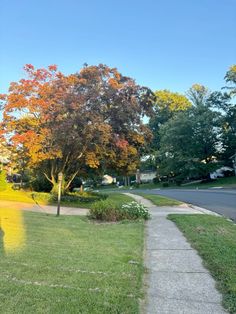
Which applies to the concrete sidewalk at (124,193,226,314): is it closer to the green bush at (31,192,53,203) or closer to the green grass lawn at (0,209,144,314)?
the green grass lawn at (0,209,144,314)

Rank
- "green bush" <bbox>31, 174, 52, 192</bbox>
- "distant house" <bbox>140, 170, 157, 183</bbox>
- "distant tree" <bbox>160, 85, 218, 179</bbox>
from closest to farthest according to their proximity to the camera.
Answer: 1. "green bush" <bbox>31, 174, 52, 192</bbox>
2. "distant tree" <bbox>160, 85, 218, 179</bbox>
3. "distant house" <bbox>140, 170, 157, 183</bbox>

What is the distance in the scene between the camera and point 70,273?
4648 millimetres

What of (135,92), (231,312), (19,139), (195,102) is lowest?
(231,312)

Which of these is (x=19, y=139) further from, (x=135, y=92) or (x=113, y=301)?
(x=113, y=301)

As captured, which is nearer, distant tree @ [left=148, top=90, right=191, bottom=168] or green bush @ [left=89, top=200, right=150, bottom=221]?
green bush @ [left=89, top=200, right=150, bottom=221]

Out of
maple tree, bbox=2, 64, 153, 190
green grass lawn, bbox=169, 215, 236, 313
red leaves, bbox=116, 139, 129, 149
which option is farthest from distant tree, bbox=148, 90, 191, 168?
green grass lawn, bbox=169, 215, 236, 313

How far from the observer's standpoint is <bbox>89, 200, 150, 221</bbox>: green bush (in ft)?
37.7

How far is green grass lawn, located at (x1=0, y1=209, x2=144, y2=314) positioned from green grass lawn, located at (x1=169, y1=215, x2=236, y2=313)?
1064 millimetres

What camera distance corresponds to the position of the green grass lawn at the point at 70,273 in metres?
3.52

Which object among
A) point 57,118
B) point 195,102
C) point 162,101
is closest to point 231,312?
point 57,118

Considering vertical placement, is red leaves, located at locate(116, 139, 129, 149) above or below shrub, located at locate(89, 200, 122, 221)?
above

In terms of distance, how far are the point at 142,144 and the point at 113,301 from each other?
1855 cm

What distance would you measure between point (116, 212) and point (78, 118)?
777cm

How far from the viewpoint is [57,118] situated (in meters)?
18.1
